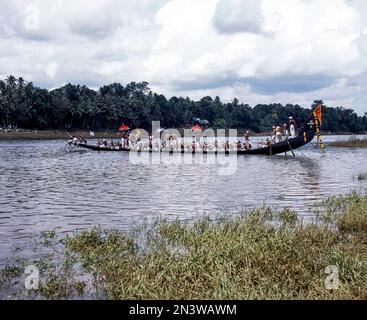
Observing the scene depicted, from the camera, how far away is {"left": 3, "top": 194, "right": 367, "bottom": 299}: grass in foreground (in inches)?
290

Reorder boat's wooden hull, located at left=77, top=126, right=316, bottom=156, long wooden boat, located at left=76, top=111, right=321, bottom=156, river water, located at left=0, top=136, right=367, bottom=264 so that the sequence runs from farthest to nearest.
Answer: boat's wooden hull, located at left=77, top=126, right=316, bottom=156 < long wooden boat, located at left=76, top=111, right=321, bottom=156 < river water, located at left=0, top=136, right=367, bottom=264

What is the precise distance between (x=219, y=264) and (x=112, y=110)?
12126 cm

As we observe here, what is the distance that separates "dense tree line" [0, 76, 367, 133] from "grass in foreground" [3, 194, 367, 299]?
96.8m

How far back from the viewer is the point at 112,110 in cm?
12669

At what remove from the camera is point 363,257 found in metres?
8.71

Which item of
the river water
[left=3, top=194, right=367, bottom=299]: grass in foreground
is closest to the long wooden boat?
the river water

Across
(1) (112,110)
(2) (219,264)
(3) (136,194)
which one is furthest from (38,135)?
(2) (219,264)

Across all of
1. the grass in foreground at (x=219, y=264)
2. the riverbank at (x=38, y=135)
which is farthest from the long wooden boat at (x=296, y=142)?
the riverbank at (x=38, y=135)

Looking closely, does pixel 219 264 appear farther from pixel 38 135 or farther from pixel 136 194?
pixel 38 135

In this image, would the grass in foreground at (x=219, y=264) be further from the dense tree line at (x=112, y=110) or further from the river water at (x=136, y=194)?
the dense tree line at (x=112, y=110)

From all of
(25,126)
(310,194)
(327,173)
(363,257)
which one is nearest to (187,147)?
(327,173)

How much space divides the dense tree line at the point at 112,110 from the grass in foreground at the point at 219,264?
96.8 meters

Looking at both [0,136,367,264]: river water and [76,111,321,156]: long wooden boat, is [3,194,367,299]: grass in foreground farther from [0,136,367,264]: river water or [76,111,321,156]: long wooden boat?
[76,111,321,156]: long wooden boat
